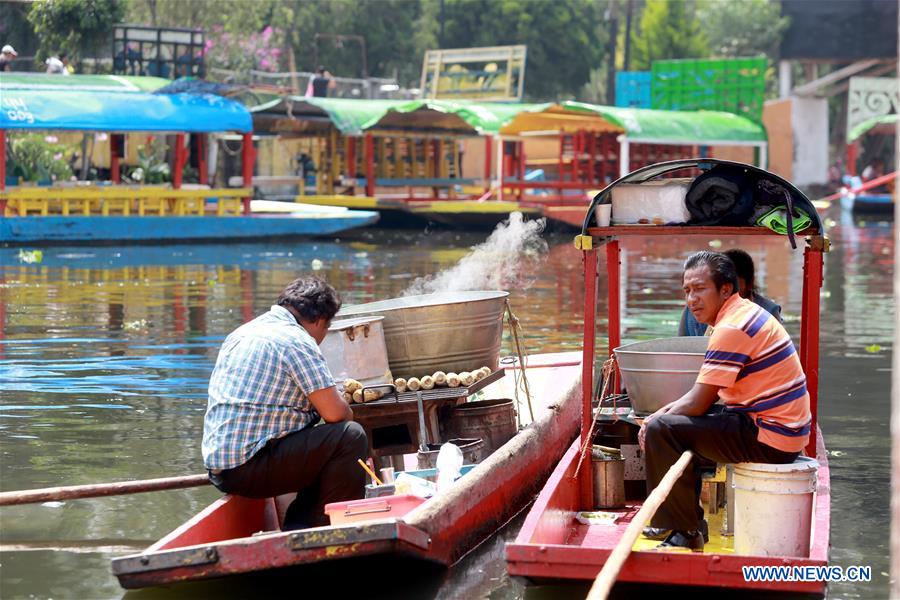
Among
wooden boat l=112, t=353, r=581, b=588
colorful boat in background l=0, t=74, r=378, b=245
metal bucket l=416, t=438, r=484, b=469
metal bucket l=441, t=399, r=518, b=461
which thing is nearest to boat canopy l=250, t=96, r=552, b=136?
colorful boat in background l=0, t=74, r=378, b=245

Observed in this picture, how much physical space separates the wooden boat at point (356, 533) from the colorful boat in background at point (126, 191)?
1968cm

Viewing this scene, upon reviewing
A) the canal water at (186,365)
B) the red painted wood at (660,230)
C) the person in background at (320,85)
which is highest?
the person in background at (320,85)

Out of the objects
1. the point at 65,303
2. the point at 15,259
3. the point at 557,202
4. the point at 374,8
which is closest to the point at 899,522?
the point at 65,303

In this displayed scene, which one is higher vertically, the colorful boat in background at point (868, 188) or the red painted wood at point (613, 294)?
the colorful boat in background at point (868, 188)

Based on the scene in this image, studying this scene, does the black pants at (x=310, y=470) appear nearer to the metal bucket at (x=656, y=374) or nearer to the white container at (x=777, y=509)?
the metal bucket at (x=656, y=374)

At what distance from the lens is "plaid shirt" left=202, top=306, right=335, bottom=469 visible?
5.89 meters

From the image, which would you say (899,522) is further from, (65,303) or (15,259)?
(15,259)

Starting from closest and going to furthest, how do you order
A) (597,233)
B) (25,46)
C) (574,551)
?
(574,551), (597,233), (25,46)

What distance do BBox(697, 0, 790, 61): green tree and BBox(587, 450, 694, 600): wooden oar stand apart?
44843 mm

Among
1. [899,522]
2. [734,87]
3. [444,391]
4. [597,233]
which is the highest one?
[734,87]

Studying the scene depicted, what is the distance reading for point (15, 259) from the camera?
23078 millimetres

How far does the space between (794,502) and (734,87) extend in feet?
122

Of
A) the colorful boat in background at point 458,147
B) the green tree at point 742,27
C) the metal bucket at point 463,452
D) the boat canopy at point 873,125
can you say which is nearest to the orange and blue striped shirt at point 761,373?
the metal bucket at point 463,452

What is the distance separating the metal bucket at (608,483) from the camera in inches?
275
